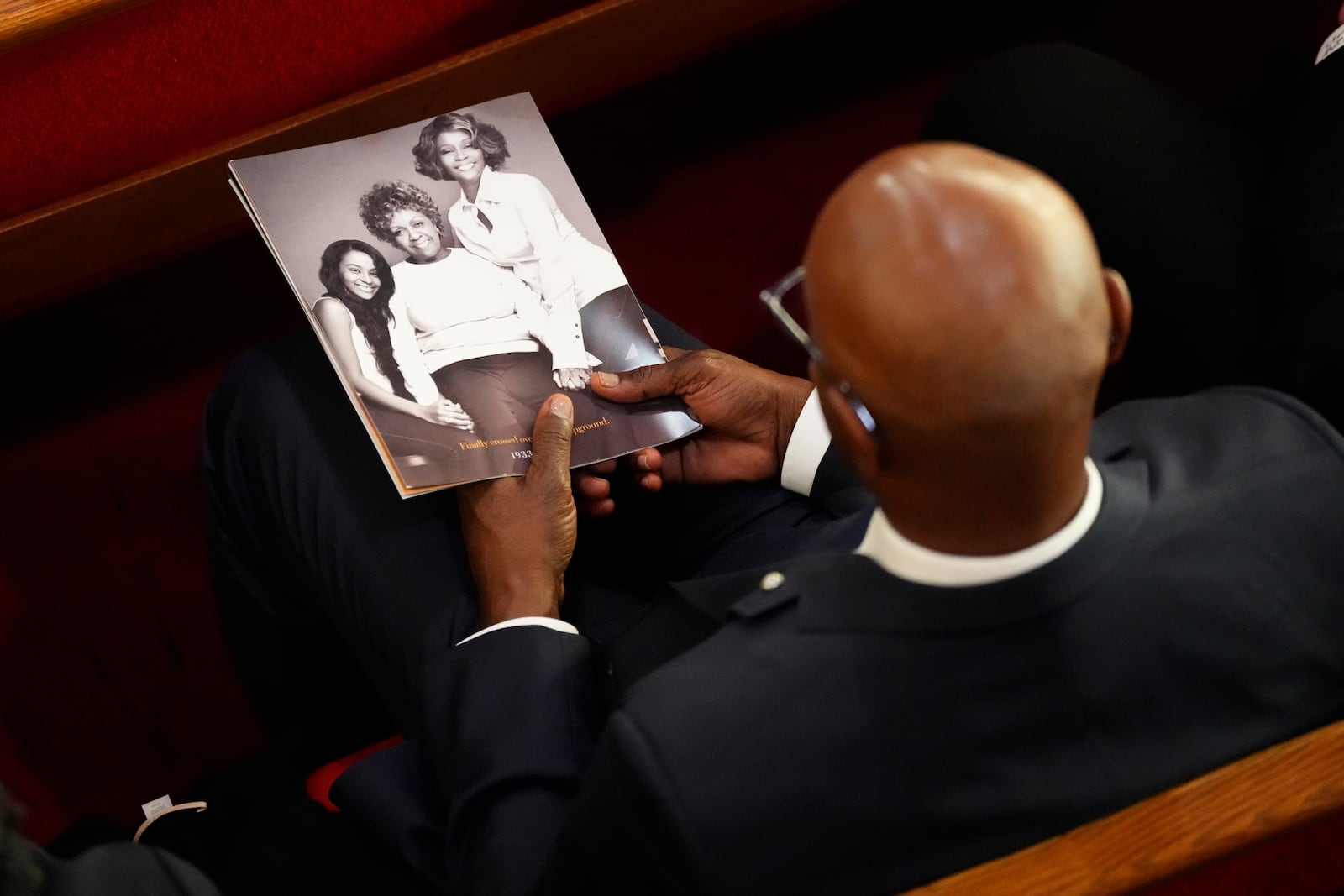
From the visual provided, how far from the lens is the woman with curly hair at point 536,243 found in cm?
102

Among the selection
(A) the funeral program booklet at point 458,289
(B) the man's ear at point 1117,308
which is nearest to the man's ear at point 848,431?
(B) the man's ear at point 1117,308

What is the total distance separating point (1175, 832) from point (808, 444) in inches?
19.6

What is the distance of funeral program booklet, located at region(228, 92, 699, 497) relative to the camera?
0.94 m

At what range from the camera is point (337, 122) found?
1209mm

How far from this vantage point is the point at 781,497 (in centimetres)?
103

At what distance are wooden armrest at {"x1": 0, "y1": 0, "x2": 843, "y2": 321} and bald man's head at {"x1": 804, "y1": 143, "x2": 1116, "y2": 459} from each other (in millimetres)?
804

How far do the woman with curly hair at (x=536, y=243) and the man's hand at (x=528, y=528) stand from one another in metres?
0.09

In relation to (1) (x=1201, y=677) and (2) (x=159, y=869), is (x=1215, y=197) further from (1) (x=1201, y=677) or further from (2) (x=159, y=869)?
(2) (x=159, y=869)

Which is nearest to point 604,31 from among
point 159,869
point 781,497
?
point 781,497

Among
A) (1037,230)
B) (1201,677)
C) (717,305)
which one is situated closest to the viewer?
(1037,230)

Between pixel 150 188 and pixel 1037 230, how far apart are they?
3.22 ft

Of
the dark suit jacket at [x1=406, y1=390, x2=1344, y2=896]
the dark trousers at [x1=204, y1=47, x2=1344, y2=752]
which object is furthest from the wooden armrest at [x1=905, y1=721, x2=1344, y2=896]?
the dark trousers at [x1=204, y1=47, x2=1344, y2=752]

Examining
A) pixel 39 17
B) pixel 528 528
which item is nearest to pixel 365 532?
pixel 528 528

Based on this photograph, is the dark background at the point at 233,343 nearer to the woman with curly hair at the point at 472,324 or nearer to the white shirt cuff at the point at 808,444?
the woman with curly hair at the point at 472,324
